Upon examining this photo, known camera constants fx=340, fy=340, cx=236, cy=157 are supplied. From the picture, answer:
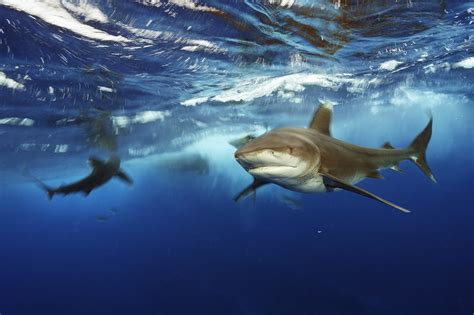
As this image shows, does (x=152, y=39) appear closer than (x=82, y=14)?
No

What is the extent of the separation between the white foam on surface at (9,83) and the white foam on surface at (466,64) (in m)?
22.0

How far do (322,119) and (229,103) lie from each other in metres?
16.6

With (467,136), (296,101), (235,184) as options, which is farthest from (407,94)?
(467,136)

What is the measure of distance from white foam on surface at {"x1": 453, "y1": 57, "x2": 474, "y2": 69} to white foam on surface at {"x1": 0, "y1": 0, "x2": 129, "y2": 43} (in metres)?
19.0

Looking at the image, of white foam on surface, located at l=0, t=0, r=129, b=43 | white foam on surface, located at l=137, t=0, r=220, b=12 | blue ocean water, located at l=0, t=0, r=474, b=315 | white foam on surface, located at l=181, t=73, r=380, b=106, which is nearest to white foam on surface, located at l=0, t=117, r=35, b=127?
blue ocean water, located at l=0, t=0, r=474, b=315

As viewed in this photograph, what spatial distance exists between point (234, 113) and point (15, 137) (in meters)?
14.6

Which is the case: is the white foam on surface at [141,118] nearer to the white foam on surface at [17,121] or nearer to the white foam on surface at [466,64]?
the white foam on surface at [17,121]

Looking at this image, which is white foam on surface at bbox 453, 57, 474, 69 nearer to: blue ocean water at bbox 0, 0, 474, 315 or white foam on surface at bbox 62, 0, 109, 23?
blue ocean water at bbox 0, 0, 474, 315

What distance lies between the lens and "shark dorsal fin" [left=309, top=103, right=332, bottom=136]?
20.0 ft

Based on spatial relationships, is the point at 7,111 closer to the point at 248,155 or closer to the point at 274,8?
the point at 274,8

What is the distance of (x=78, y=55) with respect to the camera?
1110 cm

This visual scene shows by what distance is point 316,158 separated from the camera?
15.3ft

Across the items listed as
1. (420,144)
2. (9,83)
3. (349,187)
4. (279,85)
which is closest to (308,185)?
(349,187)

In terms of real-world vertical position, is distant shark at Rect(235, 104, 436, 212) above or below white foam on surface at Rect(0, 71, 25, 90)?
below
